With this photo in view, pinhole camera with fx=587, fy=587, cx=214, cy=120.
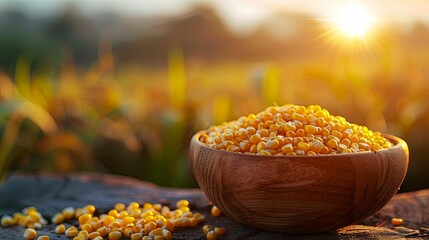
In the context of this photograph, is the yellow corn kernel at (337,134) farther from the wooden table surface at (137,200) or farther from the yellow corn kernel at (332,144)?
the wooden table surface at (137,200)

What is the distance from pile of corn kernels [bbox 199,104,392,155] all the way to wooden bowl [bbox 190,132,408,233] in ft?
0.16

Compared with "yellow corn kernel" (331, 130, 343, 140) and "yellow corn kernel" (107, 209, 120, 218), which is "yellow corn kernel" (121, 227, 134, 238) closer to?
"yellow corn kernel" (107, 209, 120, 218)

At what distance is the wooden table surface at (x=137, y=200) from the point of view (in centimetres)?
155

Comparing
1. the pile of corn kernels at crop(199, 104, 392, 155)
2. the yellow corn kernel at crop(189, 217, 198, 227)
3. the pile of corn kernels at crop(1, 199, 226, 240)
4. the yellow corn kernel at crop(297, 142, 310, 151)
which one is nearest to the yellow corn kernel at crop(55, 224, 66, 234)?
the pile of corn kernels at crop(1, 199, 226, 240)

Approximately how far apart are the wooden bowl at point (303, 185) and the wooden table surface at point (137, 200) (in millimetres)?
83

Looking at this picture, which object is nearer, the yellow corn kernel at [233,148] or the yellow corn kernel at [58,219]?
the yellow corn kernel at [233,148]

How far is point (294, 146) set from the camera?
142 cm

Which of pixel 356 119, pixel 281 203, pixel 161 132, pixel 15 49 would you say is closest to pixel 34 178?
pixel 161 132

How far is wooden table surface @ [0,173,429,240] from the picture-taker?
5.09ft

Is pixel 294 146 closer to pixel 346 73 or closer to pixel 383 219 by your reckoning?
pixel 383 219

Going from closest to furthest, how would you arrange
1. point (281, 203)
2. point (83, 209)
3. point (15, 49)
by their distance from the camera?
point (281, 203) < point (83, 209) < point (15, 49)

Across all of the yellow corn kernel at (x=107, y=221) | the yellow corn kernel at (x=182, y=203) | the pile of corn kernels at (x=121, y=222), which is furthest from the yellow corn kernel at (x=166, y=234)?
the yellow corn kernel at (x=182, y=203)

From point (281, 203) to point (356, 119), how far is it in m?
1.40

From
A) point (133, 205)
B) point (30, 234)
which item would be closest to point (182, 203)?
point (133, 205)
